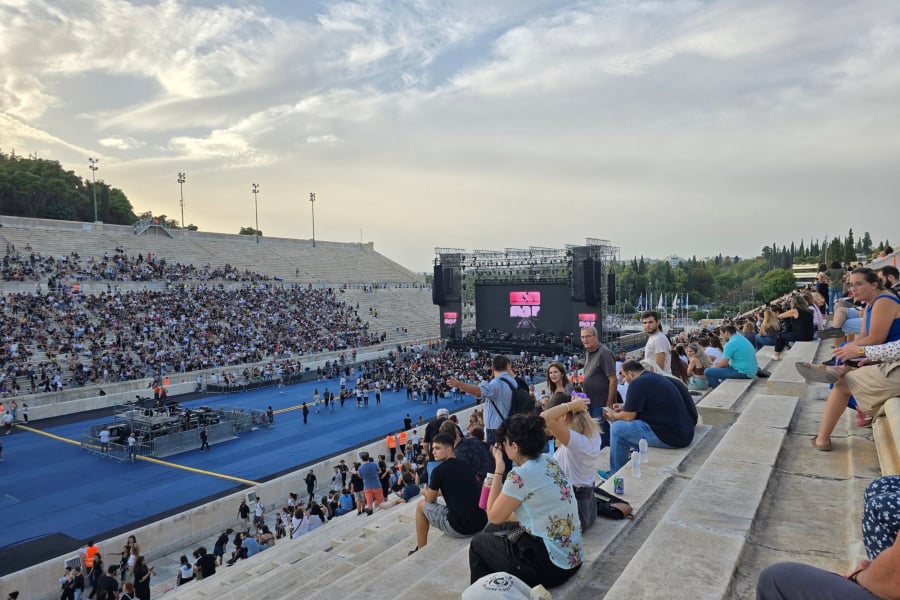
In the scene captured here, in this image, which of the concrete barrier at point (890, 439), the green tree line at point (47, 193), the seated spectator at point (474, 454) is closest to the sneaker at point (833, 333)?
the concrete barrier at point (890, 439)

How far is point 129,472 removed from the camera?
17.5m

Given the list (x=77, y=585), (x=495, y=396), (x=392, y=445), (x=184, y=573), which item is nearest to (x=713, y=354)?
(x=495, y=396)

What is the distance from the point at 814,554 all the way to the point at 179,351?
112ft

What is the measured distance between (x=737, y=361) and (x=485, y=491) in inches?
263

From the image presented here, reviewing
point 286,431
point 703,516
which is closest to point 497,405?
point 703,516

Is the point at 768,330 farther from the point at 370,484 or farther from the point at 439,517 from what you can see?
the point at 439,517

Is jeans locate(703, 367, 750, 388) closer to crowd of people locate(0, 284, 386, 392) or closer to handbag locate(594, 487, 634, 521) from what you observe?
handbag locate(594, 487, 634, 521)

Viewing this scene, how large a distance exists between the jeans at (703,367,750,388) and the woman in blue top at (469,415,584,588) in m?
7.31

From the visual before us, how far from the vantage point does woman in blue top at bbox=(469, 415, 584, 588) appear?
3.23 m

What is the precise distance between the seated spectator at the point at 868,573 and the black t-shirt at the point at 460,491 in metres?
2.75

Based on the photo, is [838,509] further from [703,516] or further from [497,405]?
[497,405]

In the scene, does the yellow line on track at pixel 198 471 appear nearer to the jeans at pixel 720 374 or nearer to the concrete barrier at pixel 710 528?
the jeans at pixel 720 374

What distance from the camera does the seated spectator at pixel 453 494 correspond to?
15.4ft

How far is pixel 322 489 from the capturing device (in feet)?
53.1
